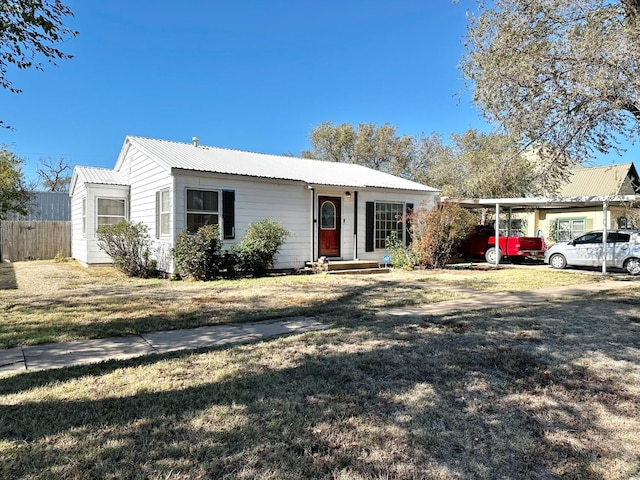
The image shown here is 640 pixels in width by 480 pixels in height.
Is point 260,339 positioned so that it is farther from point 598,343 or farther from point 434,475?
point 598,343

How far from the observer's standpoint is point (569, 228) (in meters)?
23.2

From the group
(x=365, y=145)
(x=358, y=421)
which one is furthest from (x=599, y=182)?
(x=358, y=421)

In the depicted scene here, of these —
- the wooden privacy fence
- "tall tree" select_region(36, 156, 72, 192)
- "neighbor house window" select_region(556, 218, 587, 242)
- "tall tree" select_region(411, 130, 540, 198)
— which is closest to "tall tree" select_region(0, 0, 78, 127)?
the wooden privacy fence

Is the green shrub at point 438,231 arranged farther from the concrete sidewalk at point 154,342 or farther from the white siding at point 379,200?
the concrete sidewalk at point 154,342

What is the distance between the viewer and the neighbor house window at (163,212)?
1157 cm

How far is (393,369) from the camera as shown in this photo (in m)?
3.98

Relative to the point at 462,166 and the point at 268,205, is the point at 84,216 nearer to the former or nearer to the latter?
the point at 268,205

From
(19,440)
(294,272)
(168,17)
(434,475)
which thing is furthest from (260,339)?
(168,17)

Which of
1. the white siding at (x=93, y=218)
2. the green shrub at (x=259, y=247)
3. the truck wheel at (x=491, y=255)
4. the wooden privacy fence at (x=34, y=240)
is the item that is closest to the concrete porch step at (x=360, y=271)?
the green shrub at (x=259, y=247)

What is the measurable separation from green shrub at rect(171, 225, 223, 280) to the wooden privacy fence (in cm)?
1033

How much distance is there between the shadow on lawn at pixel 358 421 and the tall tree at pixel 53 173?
4114 cm

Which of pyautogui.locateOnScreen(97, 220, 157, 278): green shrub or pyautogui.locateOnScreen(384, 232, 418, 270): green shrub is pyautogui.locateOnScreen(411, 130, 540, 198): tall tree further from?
pyautogui.locateOnScreen(97, 220, 157, 278): green shrub

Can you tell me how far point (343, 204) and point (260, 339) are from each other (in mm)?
9332

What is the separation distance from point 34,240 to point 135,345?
16.2 meters
